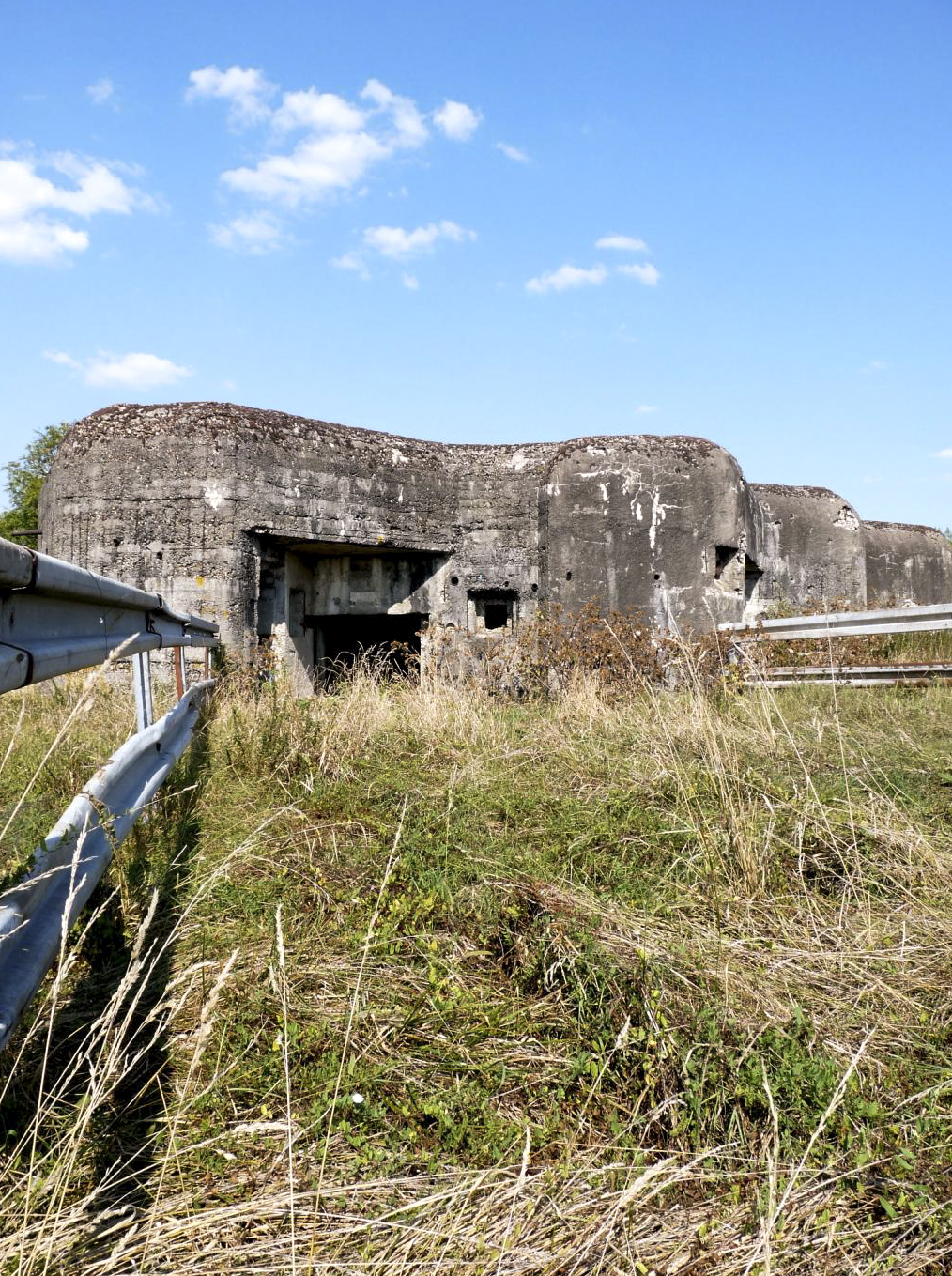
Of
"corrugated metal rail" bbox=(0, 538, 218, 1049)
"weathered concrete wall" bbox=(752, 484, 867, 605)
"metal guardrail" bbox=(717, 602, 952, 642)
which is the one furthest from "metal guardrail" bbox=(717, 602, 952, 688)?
"corrugated metal rail" bbox=(0, 538, 218, 1049)

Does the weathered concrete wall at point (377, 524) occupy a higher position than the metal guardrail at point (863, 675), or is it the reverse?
the weathered concrete wall at point (377, 524)

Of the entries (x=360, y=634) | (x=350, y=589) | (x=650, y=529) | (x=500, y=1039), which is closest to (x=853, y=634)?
(x=650, y=529)

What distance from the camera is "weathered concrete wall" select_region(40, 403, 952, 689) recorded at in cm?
1026

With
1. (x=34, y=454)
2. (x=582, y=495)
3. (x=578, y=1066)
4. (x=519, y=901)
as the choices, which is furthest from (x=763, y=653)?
(x=34, y=454)

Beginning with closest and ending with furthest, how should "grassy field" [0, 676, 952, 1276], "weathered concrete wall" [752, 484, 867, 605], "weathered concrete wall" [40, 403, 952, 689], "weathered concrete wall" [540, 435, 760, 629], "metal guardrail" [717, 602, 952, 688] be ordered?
"grassy field" [0, 676, 952, 1276], "metal guardrail" [717, 602, 952, 688], "weathered concrete wall" [40, 403, 952, 689], "weathered concrete wall" [540, 435, 760, 629], "weathered concrete wall" [752, 484, 867, 605]

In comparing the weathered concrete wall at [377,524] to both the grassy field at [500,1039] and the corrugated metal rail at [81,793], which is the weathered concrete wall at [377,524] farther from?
the corrugated metal rail at [81,793]

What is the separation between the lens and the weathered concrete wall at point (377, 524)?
1026 centimetres

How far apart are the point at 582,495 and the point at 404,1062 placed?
9775 millimetres

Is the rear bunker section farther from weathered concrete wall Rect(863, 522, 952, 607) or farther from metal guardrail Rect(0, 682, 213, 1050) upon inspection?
weathered concrete wall Rect(863, 522, 952, 607)

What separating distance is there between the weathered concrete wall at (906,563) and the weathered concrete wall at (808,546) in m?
1.26

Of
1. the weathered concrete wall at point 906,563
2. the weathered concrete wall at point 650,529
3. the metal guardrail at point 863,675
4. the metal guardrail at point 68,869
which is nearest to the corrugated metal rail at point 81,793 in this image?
the metal guardrail at point 68,869

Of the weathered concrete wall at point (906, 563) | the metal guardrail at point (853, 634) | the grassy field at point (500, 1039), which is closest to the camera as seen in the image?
the grassy field at point (500, 1039)

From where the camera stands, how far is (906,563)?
18.1 m

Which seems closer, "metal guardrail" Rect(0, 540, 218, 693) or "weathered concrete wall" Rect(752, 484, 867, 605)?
"metal guardrail" Rect(0, 540, 218, 693)
